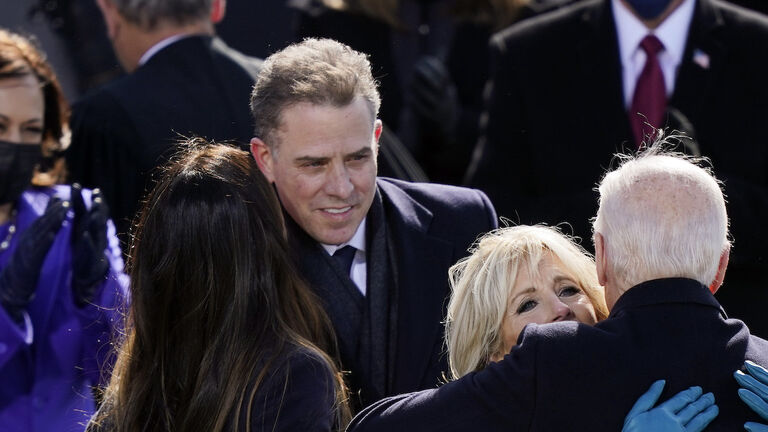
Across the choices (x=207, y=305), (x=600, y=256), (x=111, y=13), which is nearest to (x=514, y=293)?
(x=600, y=256)

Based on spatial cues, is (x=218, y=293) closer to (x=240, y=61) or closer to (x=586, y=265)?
(x=586, y=265)

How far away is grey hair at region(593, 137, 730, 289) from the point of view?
2219 mm

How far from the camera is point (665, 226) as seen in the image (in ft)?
7.26

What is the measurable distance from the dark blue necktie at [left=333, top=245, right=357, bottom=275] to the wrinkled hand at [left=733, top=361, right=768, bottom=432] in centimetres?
109

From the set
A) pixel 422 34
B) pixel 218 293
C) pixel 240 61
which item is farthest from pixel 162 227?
pixel 422 34

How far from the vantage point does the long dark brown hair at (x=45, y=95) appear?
10.8 ft

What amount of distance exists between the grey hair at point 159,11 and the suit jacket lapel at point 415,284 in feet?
3.64

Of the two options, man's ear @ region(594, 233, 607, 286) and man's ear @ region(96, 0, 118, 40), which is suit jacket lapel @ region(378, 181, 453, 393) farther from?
man's ear @ region(96, 0, 118, 40)

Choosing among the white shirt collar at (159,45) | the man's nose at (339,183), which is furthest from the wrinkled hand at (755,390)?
the white shirt collar at (159,45)

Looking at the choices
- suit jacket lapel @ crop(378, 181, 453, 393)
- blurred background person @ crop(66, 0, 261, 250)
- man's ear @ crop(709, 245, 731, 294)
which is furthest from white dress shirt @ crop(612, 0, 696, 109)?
man's ear @ crop(709, 245, 731, 294)

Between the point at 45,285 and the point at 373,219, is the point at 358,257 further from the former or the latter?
the point at 45,285

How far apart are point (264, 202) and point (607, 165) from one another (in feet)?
5.08

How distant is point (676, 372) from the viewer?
215 centimetres

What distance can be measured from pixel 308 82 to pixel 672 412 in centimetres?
118
